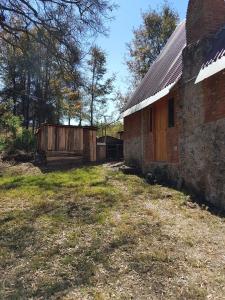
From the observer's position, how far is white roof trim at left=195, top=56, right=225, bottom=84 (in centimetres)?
847

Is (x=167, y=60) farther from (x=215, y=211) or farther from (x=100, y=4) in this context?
(x=215, y=211)

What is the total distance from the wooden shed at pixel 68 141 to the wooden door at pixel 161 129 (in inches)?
239

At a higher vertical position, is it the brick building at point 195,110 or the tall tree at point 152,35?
the tall tree at point 152,35

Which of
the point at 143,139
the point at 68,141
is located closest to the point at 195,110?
the point at 143,139

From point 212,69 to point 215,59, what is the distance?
526 mm

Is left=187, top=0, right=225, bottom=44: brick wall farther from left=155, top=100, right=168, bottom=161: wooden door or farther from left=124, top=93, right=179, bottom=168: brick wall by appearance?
left=155, top=100, right=168, bottom=161: wooden door

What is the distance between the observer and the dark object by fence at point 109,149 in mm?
21094

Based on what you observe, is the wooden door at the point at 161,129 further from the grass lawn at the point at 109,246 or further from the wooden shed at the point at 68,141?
the wooden shed at the point at 68,141

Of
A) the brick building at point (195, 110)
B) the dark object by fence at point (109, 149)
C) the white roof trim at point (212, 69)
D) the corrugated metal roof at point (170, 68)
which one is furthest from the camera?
the dark object by fence at point (109, 149)

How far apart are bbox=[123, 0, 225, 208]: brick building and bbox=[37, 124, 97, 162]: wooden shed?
17.8 feet

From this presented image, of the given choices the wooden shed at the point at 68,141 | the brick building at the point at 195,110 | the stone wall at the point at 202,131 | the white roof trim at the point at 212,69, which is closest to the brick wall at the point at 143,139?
the brick building at the point at 195,110

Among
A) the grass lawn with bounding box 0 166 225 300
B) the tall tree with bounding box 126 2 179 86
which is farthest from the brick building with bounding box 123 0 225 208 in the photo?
the tall tree with bounding box 126 2 179 86

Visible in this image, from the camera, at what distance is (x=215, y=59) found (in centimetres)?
924

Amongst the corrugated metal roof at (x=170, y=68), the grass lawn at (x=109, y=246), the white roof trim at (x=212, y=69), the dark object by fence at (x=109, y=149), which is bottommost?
the grass lawn at (x=109, y=246)
